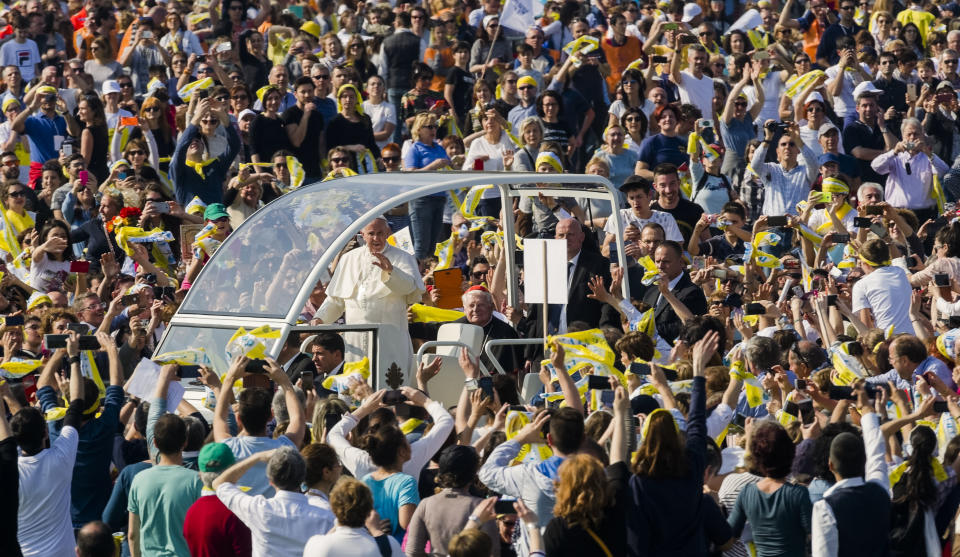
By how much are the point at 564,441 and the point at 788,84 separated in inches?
430

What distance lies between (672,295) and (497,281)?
1.57m

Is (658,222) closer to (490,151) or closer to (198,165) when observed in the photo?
(490,151)

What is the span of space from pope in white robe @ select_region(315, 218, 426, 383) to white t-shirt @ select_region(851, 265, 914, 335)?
9.95 ft

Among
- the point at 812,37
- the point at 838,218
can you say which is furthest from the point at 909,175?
the point at 812,37

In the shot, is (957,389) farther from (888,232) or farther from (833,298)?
(888,232)

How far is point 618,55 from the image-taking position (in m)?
19.9

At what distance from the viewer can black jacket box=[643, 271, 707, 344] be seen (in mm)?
11703

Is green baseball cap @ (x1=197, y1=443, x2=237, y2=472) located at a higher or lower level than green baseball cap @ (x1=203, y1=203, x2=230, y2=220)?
lower

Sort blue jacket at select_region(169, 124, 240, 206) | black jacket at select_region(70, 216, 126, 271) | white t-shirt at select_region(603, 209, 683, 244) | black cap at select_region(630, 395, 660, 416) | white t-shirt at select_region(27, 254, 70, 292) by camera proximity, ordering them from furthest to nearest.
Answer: blue jacket at select_region(169, 124, 240, 206)
black jacket at select_region(70, 216, 126, 271)
white t-shirt at select_region(27, 254, 70, 292)
white t-shirt at select_region(603, 209, 683, 244)
black cap at select_region(630, 395, 660, 416)

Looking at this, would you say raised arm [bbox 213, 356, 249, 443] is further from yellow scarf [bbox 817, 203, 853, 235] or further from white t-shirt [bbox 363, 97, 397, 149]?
white t-shirt [bbox 363, 97, 397, 149]

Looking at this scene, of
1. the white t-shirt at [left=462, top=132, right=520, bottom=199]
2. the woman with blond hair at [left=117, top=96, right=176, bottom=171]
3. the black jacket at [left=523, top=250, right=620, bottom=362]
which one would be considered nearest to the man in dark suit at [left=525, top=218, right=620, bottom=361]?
the black jacket at [left=523, top=250, right=620, bottom=362]

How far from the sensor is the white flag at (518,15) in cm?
1955

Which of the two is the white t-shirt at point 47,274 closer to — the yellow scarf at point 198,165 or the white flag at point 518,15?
the yellow scarf at point 198,165

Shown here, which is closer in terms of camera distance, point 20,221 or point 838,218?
point 838,218
